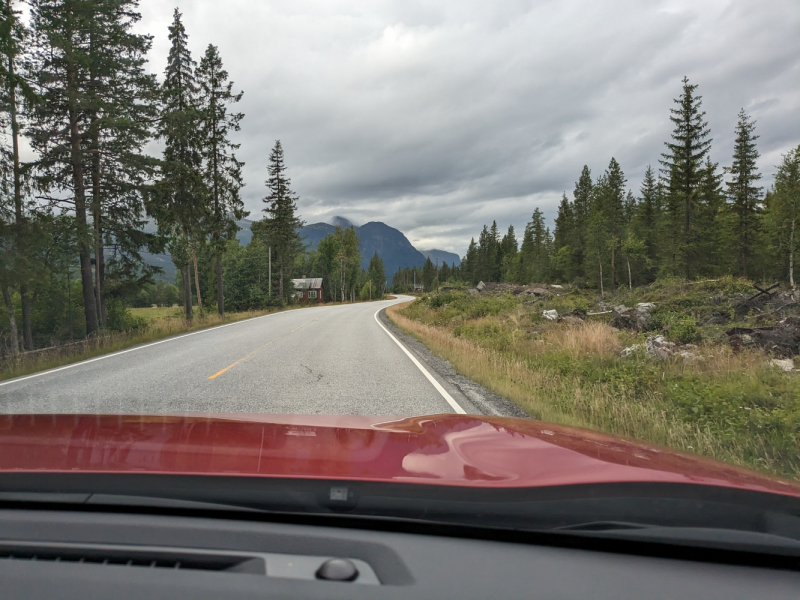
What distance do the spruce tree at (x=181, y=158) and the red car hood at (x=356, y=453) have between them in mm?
18820

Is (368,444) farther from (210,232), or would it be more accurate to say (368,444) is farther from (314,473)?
(210,232)

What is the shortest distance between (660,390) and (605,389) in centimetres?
76

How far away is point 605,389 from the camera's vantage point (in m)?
7.01

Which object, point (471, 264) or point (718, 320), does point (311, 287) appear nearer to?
point (471, 264)

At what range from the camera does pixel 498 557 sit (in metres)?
1.50

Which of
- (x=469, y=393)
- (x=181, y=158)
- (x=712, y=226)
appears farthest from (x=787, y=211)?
(x=181, y=158)

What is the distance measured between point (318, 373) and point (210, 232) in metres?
20.4

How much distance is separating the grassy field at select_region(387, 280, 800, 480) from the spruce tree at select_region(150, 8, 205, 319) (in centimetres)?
1452

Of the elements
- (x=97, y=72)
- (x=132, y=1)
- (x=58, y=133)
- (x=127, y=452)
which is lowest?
(x=127, y=452)

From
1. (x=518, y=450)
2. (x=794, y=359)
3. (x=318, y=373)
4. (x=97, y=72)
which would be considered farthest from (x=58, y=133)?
(x=794, y=359)

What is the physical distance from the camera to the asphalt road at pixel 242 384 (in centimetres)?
650

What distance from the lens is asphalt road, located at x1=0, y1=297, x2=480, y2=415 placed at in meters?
6.50

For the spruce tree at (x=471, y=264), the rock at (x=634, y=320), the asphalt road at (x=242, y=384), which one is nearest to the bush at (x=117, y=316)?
the asphalt road at (x=242, y=384)

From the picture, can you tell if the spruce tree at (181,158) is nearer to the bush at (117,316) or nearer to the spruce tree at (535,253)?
the bush at (117,316)
